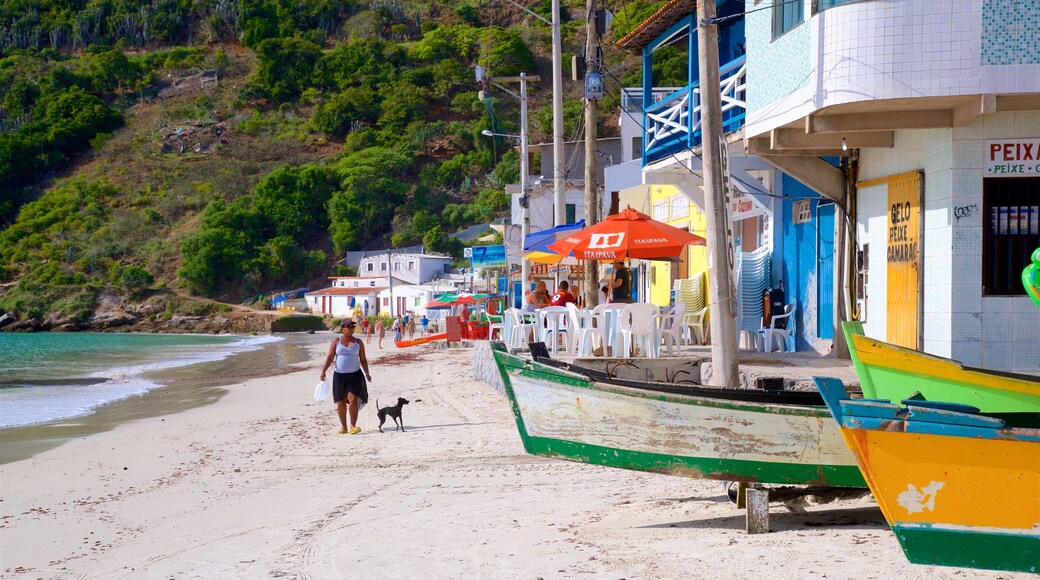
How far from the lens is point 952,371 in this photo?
6691mm

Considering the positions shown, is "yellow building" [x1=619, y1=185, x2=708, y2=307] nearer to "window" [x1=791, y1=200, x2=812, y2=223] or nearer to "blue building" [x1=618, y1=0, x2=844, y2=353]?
"blue building" [x1=618, y1=0, x2=844, y2=353]

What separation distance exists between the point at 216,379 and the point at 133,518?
813 inches

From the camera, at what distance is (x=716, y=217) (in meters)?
9.51

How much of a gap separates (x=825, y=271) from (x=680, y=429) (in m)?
7.91

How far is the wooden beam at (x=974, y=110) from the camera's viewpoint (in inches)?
336

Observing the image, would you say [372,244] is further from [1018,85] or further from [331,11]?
[1018,85]

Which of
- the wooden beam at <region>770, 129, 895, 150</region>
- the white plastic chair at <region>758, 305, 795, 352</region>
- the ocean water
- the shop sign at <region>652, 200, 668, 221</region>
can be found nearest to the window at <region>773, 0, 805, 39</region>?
the wooden beam at <region>770, 129, 895, 150</region>

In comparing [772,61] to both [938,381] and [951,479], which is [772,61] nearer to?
[938,381]

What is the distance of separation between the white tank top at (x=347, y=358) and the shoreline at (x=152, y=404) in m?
4.03

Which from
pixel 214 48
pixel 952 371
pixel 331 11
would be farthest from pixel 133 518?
pixel 214 48

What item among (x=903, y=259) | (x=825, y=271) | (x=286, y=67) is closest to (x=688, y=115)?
(x=825, y=271)

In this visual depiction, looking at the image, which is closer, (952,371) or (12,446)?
(952,371)

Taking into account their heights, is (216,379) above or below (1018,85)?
below

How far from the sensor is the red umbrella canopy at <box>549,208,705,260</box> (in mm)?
13930
